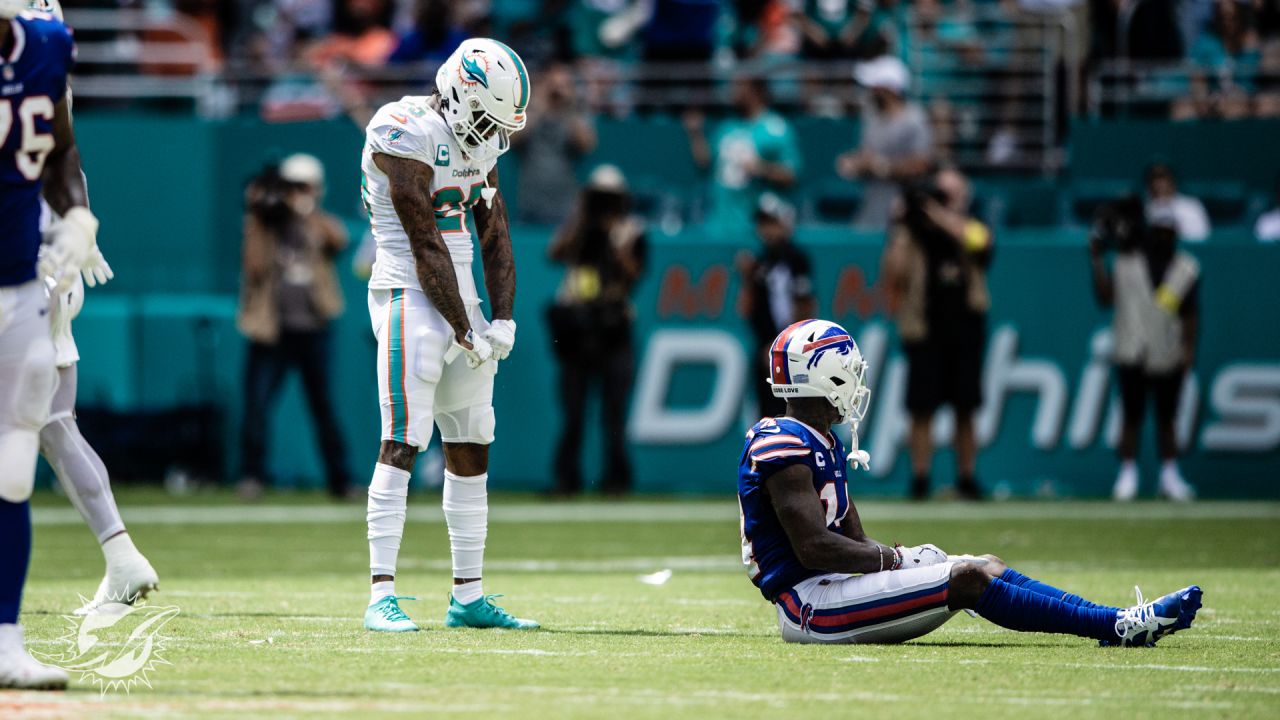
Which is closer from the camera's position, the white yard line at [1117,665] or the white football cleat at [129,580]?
the white yard line at [1117,665]

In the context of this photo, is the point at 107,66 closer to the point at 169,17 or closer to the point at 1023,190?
the point at 169,17

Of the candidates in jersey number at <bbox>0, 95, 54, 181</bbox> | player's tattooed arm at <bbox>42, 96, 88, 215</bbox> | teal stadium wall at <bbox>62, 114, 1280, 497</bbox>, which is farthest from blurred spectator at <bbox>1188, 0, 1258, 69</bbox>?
jersey number at <bbox>0, 95, 54, 181</bbox>

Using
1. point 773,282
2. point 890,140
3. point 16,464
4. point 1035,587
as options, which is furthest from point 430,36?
point 16,464

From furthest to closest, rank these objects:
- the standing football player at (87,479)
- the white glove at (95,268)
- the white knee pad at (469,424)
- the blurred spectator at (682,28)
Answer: the blurred spectator at (682,28) → the white knee pad at (469,424) → the standing football player at (87,479) → the white glove at (95,268)

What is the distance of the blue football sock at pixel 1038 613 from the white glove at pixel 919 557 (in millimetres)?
283

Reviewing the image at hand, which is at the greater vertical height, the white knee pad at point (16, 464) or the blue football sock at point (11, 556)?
the white knee pad at point (16, 464)

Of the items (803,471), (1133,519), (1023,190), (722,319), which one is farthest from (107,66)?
(803,471)

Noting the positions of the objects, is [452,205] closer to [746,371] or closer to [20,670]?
[20,670]

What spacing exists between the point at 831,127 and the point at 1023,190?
192cm

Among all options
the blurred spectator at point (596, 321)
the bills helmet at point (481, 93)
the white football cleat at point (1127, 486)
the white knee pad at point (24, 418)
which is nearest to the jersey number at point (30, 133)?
the white knee pad at point (24, 418)

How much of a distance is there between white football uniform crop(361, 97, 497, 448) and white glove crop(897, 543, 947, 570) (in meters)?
1.83

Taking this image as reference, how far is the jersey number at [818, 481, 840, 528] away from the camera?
24.4 ft

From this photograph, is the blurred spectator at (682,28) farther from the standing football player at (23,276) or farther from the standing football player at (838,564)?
the standing football player at (23,276)

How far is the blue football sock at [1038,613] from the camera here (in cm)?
729
